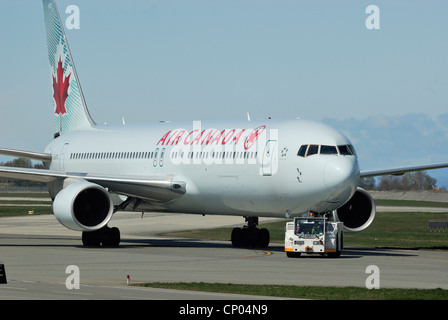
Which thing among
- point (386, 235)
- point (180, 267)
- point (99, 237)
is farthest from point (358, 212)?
point (180, 267)

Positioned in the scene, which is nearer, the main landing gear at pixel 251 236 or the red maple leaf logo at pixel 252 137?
the red maple leaf logo at pixel 252 137

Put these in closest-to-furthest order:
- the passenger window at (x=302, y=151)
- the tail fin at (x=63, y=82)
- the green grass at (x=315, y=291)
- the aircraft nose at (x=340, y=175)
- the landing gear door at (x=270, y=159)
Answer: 1. the green grass at (x=315, y=291)
2. the aircraft nose at (x=340, y=175)
3. the passenger window at (x=302, y=151)
4. the landing gear door at (x=270, y=159)
5. the tail fin at (x=63, y=82)

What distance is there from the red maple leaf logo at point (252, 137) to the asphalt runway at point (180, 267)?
4.07 metres

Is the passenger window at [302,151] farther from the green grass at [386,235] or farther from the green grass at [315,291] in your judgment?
the green grass at [315,291]

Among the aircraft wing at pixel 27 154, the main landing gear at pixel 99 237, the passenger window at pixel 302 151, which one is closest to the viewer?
the passenger window at pixel 302 151

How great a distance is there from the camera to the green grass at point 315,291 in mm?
19453

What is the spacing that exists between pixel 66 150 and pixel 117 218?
69.3 ft

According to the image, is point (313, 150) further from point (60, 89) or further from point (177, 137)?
point (60, 89)

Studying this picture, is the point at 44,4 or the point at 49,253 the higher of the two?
the point at 44,4

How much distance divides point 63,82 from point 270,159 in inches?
687

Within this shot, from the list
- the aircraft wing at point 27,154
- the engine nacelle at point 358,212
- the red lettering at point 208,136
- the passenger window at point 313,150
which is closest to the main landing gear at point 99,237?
the red lettering at point 208,136
